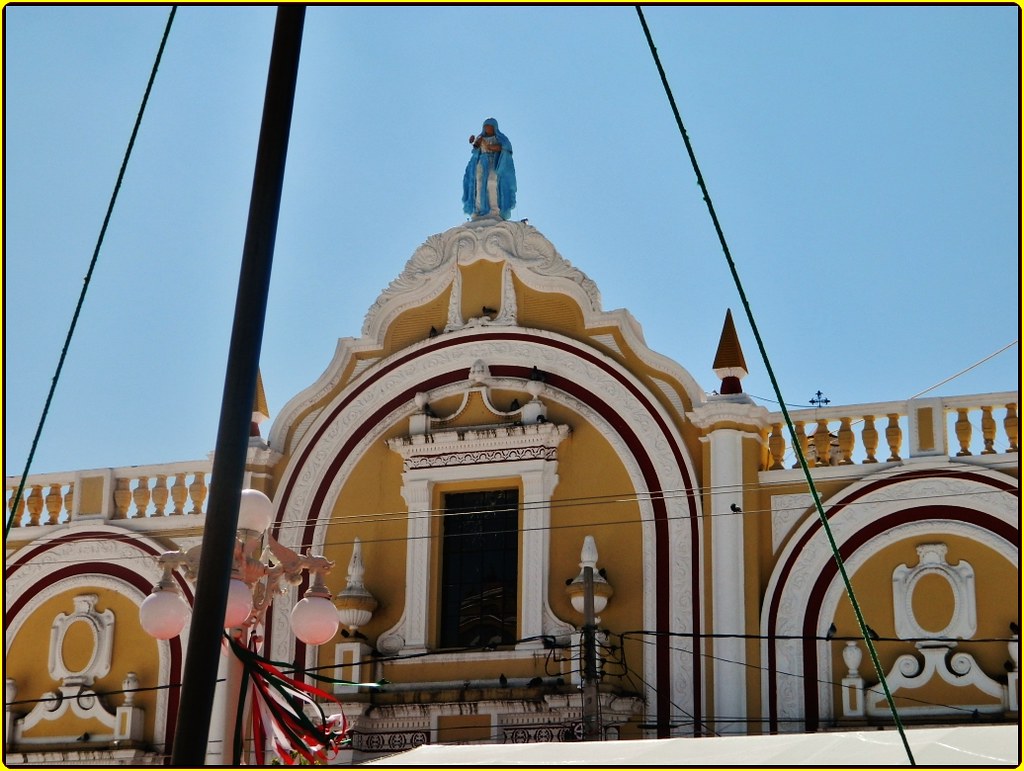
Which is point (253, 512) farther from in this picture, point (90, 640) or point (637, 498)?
point (90, 640)

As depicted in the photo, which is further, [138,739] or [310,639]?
[138,739]

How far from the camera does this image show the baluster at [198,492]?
21294 mm

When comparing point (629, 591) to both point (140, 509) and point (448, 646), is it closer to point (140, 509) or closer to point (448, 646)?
point (448, 646)

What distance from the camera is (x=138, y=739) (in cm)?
2050

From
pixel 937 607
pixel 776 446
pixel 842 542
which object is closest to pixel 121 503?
pixel 776 446

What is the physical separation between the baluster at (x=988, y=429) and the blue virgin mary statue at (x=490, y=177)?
22.0ft

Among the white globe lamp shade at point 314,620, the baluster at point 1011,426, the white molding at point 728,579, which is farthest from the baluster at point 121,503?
the baluster at point 1011,426

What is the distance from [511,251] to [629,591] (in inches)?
182

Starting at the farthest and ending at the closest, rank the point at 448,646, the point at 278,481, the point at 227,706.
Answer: the point at 278,481 → the point at 448,646 → the point at 227,706

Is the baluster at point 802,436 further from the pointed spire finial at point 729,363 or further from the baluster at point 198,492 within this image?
the baluster at point 198,492

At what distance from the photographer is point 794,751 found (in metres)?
9.87

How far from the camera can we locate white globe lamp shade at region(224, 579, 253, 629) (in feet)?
37.7

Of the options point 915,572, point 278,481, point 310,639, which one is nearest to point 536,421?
point 278,481

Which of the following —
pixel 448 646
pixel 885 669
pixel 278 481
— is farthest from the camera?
pixel 278 481
